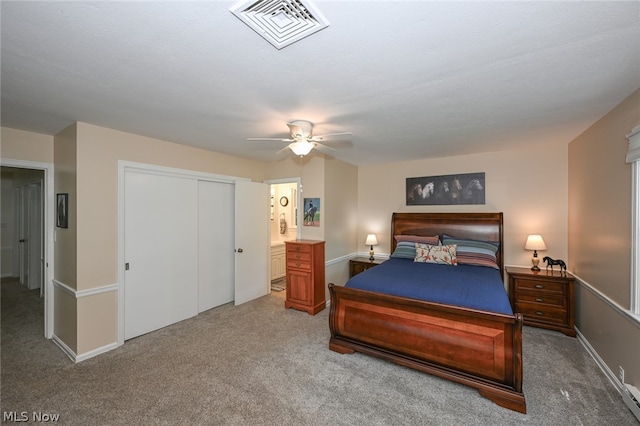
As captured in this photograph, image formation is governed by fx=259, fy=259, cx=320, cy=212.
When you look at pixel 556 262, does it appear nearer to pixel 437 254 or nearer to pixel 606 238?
pixel 606 238

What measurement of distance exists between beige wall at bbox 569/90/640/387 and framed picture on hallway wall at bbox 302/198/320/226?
3.32 meters

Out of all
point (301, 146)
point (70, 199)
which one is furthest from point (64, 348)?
point (301, 146)

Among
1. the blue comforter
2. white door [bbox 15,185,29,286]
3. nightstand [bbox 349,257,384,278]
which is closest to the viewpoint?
the blue comforter

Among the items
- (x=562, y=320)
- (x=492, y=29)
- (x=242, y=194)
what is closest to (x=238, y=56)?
(x=492, y=29)

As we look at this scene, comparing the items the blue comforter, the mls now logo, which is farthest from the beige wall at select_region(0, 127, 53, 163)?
the blue comforter

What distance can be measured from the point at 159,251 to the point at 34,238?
4.05 meters

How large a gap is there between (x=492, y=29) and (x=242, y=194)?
379 centimetres

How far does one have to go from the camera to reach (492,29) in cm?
133

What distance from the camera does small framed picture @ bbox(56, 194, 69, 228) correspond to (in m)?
2.85

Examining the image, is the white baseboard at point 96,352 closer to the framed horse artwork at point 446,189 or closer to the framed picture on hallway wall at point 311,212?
the framed picture on hallway wall at point 311,212

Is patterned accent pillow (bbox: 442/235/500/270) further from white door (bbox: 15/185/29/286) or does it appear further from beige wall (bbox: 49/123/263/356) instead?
white door (bbox: 15/185/29/286)

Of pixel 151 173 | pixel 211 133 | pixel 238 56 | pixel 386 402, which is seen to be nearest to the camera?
pixel 238 56

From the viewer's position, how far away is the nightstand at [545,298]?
10.4 ft

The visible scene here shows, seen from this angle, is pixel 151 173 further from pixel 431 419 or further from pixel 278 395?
pixel 431 419
